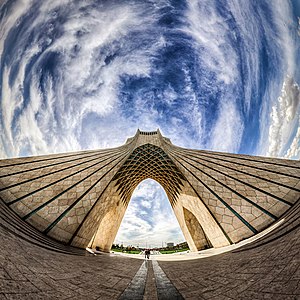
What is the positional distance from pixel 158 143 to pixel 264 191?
8.21 metres

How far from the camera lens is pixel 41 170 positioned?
24.8 feet

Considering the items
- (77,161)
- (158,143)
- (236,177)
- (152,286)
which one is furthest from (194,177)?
(77,161)

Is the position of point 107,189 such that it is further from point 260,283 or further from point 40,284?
point 260,283

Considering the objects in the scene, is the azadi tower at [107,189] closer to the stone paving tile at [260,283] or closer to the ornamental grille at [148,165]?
the ornamental grille at [148,165]

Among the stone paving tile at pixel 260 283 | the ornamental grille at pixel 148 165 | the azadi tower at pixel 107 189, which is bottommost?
the stone paving tile at pixel 260 283

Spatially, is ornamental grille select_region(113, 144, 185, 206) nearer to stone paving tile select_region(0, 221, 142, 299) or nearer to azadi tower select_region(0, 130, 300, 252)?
azadi tower select_region(0, 130, 300, 252)

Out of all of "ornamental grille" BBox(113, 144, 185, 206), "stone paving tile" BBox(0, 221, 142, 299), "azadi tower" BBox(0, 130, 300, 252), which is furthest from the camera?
"ornamental grille" BBox(113, 144, 185, 206)

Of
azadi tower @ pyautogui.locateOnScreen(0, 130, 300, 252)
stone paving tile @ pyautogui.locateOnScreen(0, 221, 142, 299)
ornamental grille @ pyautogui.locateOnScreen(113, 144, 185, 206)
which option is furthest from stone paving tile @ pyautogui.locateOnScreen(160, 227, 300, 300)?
ornamental grille @ pyautogui.locateOnScreen(113, 144, 185, 206)

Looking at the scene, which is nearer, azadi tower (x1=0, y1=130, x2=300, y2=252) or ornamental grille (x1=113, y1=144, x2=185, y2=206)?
azadi tower (x1=0, y1=130, x2=300, y2=252)

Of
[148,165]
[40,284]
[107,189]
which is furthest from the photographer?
[148,165]

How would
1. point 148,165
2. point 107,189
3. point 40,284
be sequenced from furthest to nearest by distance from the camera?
point 148,165, point 107,189, point 40,284

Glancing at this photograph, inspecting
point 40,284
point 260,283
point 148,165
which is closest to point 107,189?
point 148,165

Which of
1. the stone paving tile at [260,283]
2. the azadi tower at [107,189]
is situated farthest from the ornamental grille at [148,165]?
the stone paving tile at [260,283]

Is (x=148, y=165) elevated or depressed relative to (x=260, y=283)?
elevated
